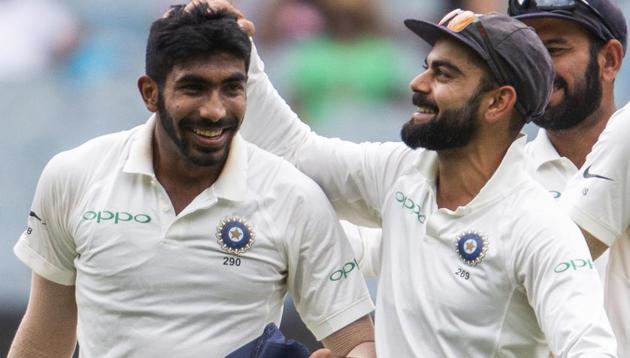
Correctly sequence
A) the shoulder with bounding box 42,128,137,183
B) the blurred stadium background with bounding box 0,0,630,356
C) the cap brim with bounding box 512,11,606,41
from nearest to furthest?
the shoulder with bounding box 42,128,137,183
the cap brim with bounding box 512,11,606,41
the blurred stadium background with bounding box 0,0,630,356

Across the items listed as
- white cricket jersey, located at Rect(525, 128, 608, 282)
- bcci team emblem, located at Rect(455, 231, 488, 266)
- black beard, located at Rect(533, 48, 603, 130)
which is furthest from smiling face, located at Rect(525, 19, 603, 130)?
bcci team emblem, located at Rect(455, 231, 488, 266)

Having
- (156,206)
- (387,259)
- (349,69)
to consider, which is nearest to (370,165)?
(387,259)

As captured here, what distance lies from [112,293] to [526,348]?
116 cm

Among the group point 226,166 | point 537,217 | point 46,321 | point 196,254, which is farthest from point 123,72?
point 537,217

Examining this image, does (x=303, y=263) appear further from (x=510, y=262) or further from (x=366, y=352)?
(x=510, y=262)

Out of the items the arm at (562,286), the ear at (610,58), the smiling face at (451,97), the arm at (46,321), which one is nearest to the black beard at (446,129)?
the smiling face at (451,97)

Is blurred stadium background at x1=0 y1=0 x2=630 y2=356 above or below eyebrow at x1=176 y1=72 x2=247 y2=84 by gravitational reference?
below

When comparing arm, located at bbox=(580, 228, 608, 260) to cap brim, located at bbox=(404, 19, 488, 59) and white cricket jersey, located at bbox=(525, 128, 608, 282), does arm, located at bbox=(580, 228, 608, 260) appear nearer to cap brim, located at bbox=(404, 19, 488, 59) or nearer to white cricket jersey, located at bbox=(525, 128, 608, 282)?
white cricket jersey, located at bbox=(525, 128, 608, 282)

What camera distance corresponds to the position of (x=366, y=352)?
4.51 meters

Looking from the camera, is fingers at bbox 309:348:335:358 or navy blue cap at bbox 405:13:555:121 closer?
fingers at bbox 309:348:335:358

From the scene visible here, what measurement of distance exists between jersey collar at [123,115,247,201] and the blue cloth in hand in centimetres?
40

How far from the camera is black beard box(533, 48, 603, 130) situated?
16.4 ft

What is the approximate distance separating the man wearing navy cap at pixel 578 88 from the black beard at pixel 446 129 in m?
0.51

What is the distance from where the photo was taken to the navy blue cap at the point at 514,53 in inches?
173
